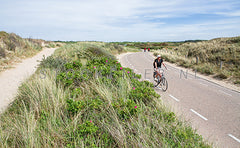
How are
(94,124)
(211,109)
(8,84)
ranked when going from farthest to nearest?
(8,84) → (211,109) → (94,124)

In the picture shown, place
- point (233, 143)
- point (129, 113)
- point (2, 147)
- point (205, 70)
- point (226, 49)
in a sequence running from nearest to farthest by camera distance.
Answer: point (2, 147)
point (129, 113)
point (233, 143)
point (205, 70)
point (226, 49)

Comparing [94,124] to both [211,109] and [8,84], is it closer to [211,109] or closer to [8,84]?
[211,109]

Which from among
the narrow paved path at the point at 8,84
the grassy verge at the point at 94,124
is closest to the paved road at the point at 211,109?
the grassy verge at the point at 94,124

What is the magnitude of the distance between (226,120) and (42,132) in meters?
5.52

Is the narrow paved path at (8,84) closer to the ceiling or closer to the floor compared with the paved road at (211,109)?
closer to the ceiling

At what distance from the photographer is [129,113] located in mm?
3729

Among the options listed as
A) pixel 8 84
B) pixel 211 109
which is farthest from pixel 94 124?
pixel 8 84

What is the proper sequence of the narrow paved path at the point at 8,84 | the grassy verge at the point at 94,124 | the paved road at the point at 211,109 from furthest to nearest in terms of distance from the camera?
1. the narrow paved path at the point at 8,84
2. the paved road at the point at 211,109
3. the grassy verge at the point at 94,124

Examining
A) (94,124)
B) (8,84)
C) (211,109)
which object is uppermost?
(94,124)

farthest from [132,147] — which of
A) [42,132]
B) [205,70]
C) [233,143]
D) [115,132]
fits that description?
[205,70]

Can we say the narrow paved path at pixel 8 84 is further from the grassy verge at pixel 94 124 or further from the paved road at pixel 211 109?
the paved road at pixel 211 109

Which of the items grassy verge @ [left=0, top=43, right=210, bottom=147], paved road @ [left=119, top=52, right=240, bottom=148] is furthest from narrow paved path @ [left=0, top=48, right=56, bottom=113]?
paved road @ [left=119, top=52, right=240, bottom=148]

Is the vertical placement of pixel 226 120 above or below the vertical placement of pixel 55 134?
below

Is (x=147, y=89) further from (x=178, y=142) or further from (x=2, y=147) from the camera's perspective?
(x=2, y=147)
